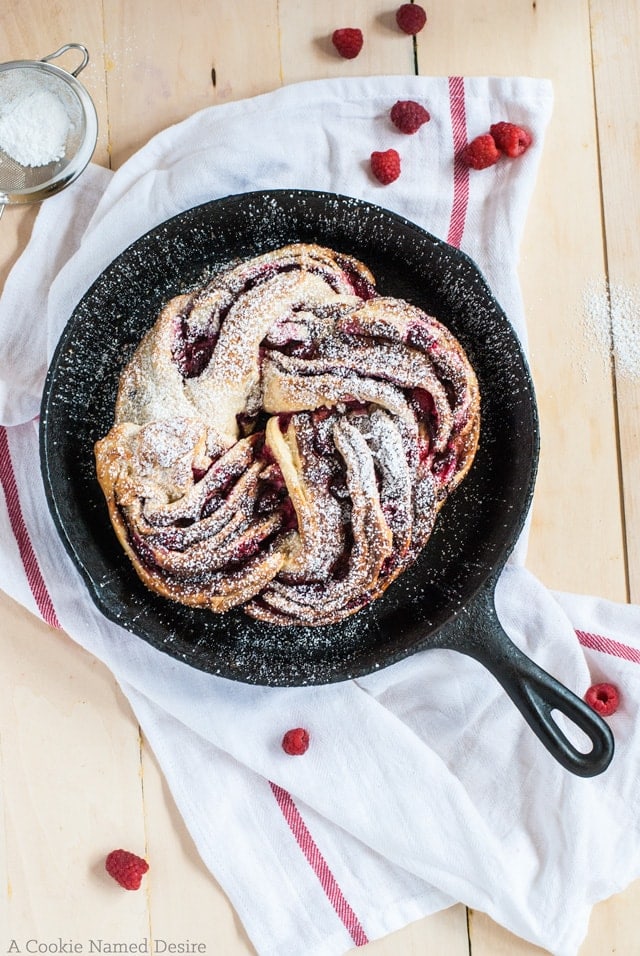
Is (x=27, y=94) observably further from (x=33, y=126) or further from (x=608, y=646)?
(x=608, y=646)

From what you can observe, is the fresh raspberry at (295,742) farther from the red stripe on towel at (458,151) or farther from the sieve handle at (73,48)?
the sieve handle at (73,48)

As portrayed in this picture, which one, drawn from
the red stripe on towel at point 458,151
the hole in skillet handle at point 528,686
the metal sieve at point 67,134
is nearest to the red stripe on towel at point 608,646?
the hole in skillet handle at point 528,686

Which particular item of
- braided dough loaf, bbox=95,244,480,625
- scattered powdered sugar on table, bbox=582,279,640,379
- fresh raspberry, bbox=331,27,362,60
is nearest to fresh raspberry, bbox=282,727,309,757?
braided dough loaf, bbox=95,244,480,625

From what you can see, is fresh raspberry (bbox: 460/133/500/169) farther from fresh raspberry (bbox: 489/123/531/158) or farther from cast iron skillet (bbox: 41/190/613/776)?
cast iron skillet (bbox: 41/190/613/776)

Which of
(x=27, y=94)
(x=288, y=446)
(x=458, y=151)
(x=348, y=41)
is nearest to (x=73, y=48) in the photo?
(x=27, y=94)

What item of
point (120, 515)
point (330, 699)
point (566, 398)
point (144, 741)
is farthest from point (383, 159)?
point (144, 741)

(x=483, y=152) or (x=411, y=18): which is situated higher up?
(x=411, y=18)
